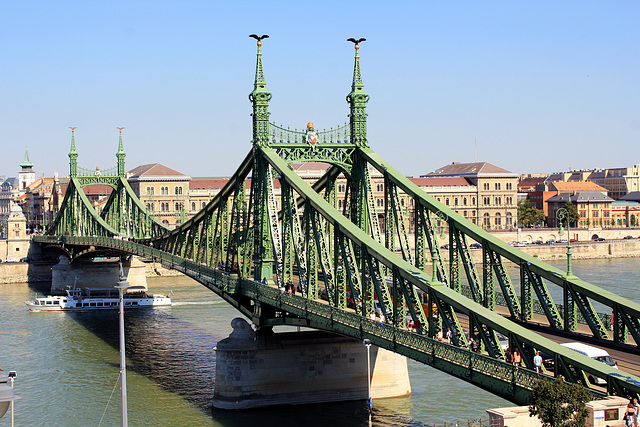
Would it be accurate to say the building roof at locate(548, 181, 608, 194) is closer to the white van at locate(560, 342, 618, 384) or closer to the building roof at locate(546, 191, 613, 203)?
the building roof at locate(546, 191, 613, 203)

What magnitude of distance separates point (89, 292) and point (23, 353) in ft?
97.1

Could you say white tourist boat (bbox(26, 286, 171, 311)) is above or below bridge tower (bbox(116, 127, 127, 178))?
below

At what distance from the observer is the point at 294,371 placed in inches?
1821

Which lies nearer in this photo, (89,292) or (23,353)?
(23,353)

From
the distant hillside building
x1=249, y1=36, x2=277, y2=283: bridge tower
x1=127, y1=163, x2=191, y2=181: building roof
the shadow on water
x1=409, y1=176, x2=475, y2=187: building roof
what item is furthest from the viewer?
the distant hillside building

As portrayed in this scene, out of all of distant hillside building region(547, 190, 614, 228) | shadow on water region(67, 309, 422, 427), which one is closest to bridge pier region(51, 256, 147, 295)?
shadow on water region(67, 309, 422, 427)

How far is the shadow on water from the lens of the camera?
144 feet

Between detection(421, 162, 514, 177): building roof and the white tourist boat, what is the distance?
86187 millimetres

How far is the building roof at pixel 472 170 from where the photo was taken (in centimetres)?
16462

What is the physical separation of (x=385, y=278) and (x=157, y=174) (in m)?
100

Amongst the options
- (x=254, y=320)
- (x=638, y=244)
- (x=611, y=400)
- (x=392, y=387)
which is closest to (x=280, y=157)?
(x=254, y=320)

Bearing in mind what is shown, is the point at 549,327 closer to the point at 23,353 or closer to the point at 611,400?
the point at 611,400

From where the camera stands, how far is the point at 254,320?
4806 centimetres

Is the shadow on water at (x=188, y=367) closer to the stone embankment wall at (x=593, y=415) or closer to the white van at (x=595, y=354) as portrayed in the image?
the white van at (x=595, y=354)
